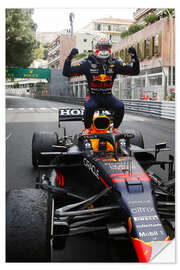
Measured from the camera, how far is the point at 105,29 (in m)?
4.18

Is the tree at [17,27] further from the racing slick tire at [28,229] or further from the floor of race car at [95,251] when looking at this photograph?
the floor of race car at [95,251]

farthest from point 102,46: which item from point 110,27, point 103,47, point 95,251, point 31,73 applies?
point 95,251

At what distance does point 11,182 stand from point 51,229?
2.91 meters

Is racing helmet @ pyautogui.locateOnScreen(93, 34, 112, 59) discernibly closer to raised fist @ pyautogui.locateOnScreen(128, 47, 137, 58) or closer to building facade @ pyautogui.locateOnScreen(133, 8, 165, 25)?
raised fist @ pyautogui.locateOnScreen(128, 47, 137, 58)

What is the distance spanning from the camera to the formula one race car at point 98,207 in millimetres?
2318

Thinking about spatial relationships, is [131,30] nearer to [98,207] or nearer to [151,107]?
[98,207]

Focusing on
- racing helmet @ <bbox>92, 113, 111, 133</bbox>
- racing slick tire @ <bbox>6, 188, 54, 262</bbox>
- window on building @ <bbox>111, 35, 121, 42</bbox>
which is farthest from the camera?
window on building @ <bbox>111, 35, 121, 42</bbox>

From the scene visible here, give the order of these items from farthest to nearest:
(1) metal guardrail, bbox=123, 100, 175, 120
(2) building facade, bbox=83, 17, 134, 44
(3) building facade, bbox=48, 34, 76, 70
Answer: (1) metal guardrail, bbox=123, 100, 175, 120
(3) building facade, bbox=48, 34, 76, 70
(2) building facade, bbox=83, 17, 134, 44

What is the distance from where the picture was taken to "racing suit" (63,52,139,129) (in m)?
4.32

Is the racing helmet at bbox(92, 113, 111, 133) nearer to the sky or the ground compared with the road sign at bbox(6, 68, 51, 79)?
nearer to the ground

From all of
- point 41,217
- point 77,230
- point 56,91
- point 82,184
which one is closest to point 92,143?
point 82,184

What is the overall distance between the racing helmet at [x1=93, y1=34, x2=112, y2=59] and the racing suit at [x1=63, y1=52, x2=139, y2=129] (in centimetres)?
8

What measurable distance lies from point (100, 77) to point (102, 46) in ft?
1.36

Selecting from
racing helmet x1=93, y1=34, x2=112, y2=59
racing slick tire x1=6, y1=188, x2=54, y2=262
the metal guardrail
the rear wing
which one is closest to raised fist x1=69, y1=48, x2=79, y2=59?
racing helmet x1=93, y1=34, x2=112, y2=59
